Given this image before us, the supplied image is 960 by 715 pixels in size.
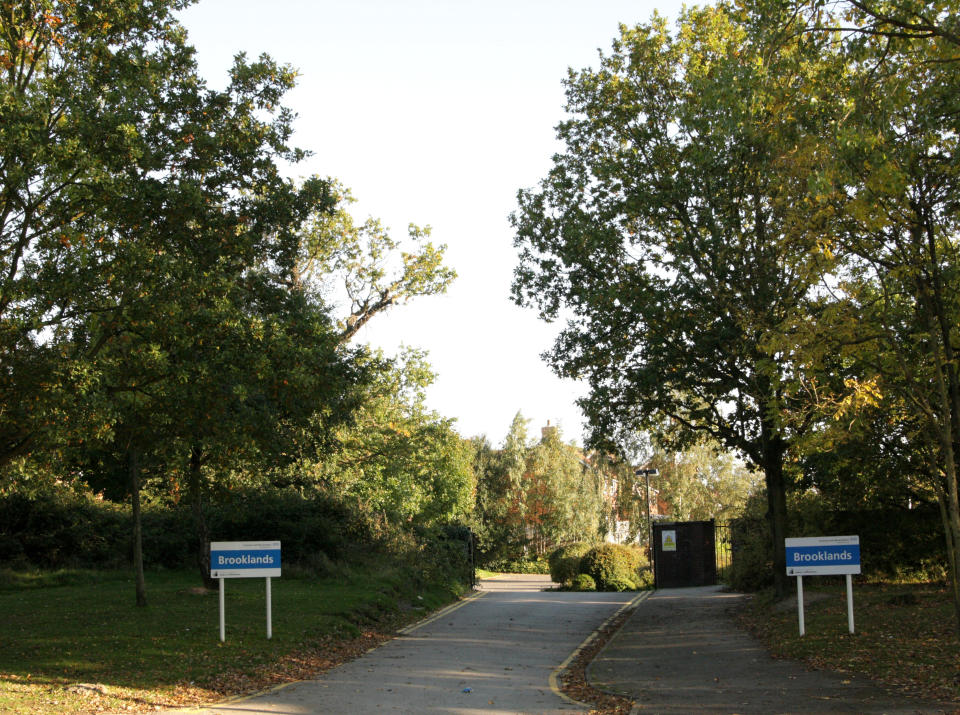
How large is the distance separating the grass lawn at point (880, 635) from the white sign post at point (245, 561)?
8282mm

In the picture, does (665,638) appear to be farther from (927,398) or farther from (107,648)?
(107,648)

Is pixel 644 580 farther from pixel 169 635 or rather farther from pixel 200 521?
pixel 169 635

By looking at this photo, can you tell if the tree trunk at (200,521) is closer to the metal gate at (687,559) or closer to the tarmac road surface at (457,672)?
the tarmac road surface at (457,672)

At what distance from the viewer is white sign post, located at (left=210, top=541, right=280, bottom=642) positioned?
14.5 m

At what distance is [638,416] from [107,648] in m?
12.7

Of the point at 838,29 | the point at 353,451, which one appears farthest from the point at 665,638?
the point at 353,451

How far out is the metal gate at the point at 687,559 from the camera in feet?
97.3

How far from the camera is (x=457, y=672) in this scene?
42.3 ft

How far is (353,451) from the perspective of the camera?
30203mm

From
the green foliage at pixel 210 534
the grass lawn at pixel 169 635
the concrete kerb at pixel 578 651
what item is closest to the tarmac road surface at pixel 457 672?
the concrete kerb at pixel 578 651

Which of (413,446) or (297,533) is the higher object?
(413,446)

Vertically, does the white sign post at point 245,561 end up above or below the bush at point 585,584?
above

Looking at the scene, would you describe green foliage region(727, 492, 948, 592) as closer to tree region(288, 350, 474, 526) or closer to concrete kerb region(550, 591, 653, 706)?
concrete kerb region(550, 591, 653, 706)

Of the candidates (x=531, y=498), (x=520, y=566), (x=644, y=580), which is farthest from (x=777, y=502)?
(x=531, y=498)
